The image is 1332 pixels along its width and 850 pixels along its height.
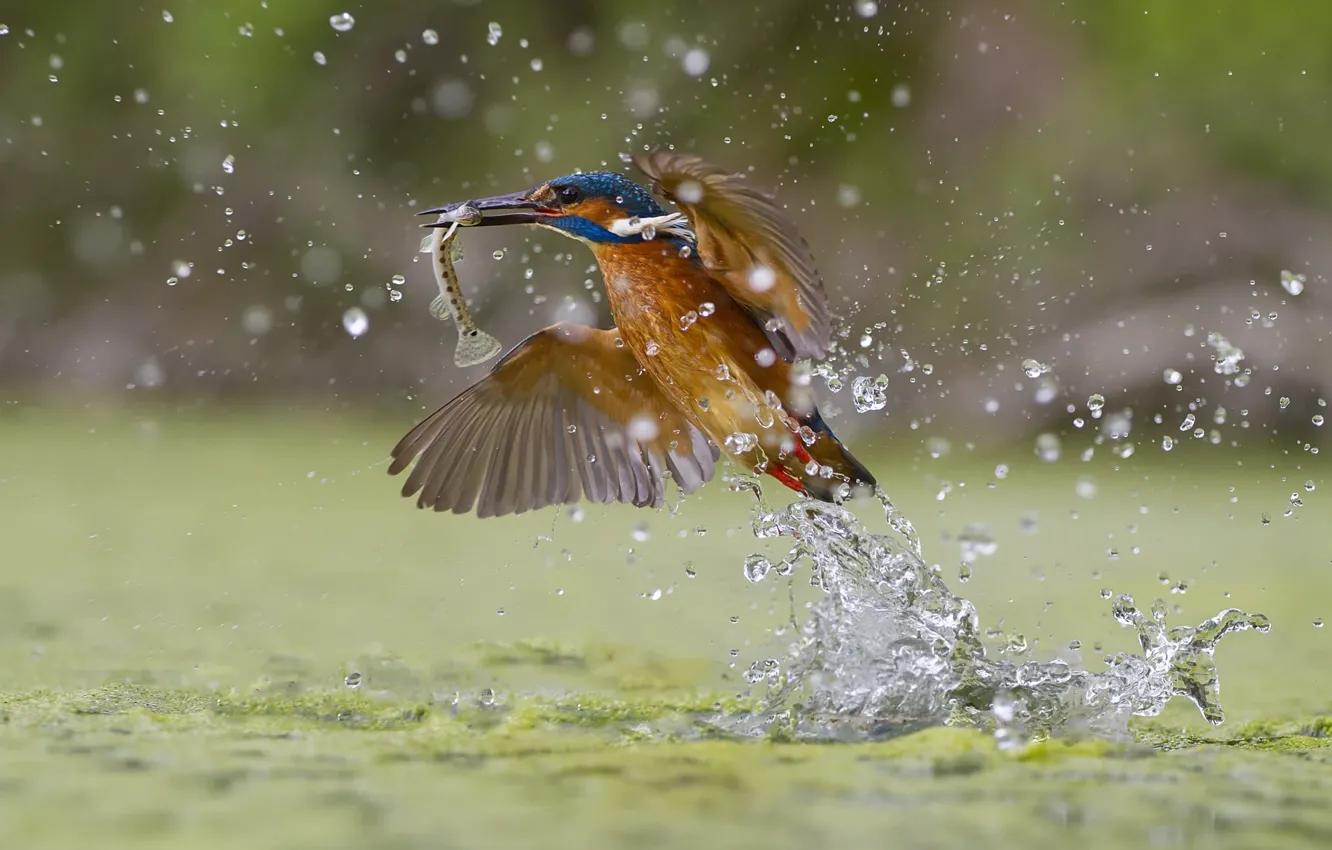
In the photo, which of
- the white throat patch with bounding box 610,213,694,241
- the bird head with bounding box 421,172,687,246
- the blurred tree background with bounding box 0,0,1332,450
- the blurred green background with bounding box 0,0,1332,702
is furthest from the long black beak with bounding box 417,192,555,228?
the blurred tree background with bounding box 0,0,1332,450

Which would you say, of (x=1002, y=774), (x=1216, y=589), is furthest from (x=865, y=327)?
(x=1002, y=774)

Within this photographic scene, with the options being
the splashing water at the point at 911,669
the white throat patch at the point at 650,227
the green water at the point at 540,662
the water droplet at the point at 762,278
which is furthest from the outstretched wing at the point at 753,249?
the green water at the point at 540,662

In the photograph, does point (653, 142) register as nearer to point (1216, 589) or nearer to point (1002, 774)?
point (1216, 589)

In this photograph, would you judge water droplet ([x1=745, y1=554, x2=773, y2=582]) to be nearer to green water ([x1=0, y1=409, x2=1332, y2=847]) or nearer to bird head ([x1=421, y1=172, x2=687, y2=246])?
green water ([x1=0, y1=409, x2=1332, y2=847])

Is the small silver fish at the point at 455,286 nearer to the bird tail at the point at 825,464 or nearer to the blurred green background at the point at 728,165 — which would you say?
the bird tail at the point at 825,464

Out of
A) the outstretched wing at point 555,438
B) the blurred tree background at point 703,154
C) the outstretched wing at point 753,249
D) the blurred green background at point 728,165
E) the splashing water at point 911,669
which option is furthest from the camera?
the blurred tree background at point 703,154

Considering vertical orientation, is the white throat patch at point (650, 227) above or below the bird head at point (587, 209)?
below
